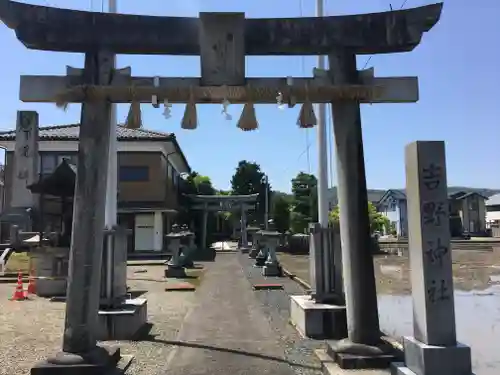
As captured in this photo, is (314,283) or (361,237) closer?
(361,237)

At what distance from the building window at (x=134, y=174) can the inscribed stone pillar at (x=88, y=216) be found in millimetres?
27706

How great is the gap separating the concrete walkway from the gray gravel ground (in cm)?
16

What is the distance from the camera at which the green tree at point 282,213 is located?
43375 millimetres

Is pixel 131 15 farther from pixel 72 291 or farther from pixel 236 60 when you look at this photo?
pixel 72 291

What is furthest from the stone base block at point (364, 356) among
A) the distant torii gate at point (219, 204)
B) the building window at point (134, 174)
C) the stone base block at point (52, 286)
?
the distant torii gate at point (219, 204)

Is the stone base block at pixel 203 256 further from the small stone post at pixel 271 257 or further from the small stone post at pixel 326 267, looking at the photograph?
the small stone post at pixel 326 267

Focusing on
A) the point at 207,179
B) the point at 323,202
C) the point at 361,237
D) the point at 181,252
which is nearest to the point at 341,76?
the point at 361,237

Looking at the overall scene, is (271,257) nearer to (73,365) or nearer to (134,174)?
(134,174)

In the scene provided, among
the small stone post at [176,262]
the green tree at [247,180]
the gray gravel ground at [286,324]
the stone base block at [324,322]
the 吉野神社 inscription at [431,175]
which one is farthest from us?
the green tree at [247,180]

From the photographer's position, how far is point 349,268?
6.67 meters

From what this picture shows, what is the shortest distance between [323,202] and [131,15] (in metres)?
5.35

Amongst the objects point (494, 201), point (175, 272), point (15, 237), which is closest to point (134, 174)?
point (15, 237)

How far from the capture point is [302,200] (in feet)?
138

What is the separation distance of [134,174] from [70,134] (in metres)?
5.21
